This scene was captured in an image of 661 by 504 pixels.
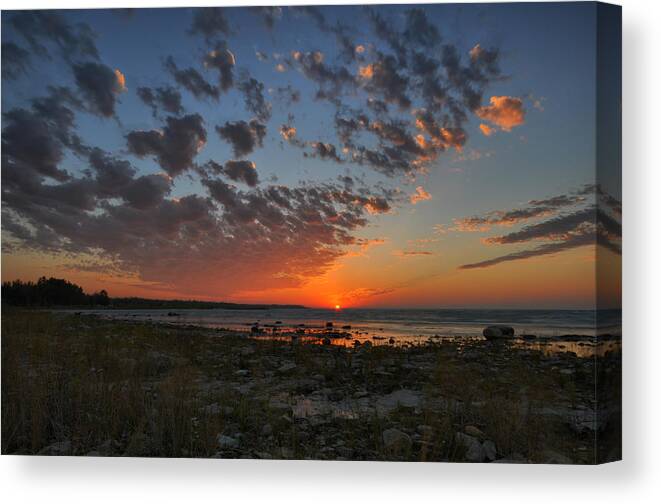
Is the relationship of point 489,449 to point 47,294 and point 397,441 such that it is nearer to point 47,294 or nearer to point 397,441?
point 397,441

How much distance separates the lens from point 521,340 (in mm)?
5289

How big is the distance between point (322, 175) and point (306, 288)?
1313 mm

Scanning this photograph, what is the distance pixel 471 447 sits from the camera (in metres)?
4.72

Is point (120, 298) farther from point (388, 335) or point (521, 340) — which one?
point (521, 340)

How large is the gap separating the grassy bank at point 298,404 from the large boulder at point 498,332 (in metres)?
0.13

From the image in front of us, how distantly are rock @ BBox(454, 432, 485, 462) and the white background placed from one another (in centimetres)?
11

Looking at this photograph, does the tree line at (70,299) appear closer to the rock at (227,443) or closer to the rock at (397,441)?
the rock at (227,443)

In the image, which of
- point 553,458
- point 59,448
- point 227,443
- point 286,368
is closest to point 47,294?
point 59,448

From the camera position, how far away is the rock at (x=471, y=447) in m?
4.71

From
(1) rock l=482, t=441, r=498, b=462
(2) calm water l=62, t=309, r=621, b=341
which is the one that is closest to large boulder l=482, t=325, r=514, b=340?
(2) calm water l=62, t=309, r=621, b=341

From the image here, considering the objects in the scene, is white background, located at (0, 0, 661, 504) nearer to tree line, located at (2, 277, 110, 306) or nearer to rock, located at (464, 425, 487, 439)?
rock, located at (464, 425, 487, 439)

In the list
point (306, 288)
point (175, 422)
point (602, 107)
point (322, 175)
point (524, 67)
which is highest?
point (524, 67)

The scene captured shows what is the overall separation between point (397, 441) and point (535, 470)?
131cm

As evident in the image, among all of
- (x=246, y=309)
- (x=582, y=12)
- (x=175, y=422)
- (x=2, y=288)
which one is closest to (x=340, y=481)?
(x=175, y=422)
